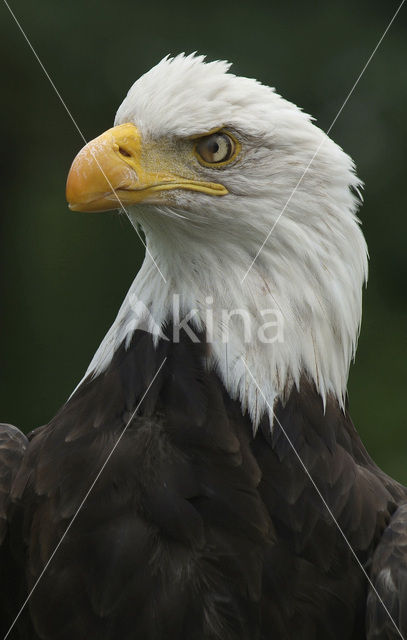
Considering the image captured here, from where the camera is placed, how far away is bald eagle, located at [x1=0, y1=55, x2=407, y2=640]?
2.63 m

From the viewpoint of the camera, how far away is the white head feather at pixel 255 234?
9.10ft

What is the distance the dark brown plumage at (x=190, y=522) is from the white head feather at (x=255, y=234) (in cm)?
9

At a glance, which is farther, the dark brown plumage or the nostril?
the nostril

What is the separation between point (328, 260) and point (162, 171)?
521mm

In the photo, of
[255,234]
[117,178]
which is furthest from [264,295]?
[117,178]

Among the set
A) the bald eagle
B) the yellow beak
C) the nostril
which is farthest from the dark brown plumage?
the nostril

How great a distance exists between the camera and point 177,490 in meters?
2.64

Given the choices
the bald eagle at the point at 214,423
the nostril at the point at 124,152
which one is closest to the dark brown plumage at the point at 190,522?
the bald eagle at the point at 214,423

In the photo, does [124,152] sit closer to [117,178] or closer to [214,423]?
[117,178]

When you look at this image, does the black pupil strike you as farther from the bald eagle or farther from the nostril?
the nostril

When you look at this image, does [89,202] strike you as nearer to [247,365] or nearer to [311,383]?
[247,365]

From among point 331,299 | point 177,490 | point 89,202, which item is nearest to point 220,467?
point 177,490

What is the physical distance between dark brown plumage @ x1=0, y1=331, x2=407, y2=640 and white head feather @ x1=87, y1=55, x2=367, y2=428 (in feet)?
0.29

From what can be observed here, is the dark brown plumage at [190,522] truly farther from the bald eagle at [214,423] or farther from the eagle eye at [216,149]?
the eagle eye at [216,149]
